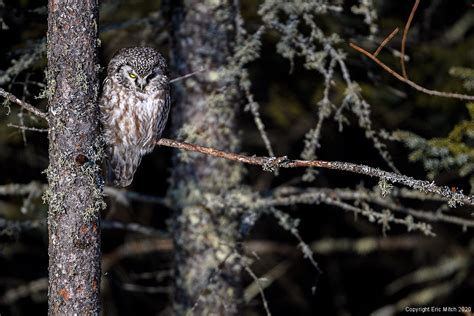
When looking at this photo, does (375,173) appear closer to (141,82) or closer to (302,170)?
(141,82)

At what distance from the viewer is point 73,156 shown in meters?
3.00

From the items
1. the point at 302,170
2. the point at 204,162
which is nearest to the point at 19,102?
the point at 204,162

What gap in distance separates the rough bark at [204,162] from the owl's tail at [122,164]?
0.28 meters

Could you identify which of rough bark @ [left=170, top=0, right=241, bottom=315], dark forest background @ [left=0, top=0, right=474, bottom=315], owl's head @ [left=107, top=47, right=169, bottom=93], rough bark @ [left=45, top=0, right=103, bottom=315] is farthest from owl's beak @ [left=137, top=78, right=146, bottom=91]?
rough bark @ [left=45, top=0, right=103, bottom=315]

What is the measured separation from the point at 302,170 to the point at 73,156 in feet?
14.1

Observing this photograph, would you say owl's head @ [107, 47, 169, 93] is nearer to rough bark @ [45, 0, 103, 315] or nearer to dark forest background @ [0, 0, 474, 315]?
dark forest background @ [0, 0, 474, 315]

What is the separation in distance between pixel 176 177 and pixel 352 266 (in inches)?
168

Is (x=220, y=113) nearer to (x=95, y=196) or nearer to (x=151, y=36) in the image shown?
(x=151, y=36)

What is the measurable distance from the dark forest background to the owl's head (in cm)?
42

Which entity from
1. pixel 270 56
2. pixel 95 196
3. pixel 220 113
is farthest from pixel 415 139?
pixel 270 56

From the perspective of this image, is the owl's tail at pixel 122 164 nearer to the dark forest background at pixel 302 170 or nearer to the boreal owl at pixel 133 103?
the boreal owl at pixel 133 103

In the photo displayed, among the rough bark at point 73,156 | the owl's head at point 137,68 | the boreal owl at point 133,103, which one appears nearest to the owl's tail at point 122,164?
the boreal owl at point 133,103

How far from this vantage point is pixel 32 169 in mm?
6625

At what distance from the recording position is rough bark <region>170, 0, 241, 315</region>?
Answer: 4445 mm
